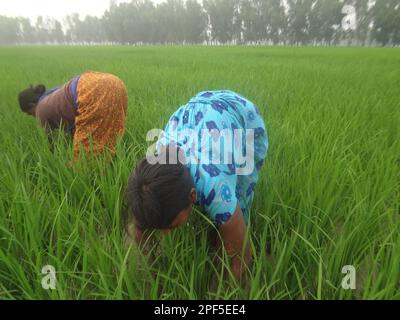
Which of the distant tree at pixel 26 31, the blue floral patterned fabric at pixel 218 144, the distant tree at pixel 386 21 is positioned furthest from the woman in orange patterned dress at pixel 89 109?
the distant tree at pixel 26 31

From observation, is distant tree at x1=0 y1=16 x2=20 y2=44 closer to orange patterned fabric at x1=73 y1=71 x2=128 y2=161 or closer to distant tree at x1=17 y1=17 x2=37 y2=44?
distant tree at x1=17 y1=17 x2=37 y2=44

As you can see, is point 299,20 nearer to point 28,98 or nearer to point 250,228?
point 28,98

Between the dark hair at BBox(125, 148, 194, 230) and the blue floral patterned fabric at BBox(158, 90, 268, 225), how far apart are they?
8cm

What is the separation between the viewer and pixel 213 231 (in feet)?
3.37

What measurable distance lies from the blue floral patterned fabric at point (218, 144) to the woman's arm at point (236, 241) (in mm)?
21

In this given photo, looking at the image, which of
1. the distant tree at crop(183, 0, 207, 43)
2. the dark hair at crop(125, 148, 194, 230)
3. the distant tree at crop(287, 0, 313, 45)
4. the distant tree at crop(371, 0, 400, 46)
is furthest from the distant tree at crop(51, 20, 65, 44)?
the dark hair at crop(125, 148, 194, 230)

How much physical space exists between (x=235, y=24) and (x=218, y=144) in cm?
3546

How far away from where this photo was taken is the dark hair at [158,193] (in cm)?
70

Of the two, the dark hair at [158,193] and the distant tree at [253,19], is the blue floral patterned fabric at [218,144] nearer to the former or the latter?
the dark hair at [158,193]

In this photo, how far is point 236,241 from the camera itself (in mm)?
843

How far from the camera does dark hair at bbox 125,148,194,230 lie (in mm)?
703

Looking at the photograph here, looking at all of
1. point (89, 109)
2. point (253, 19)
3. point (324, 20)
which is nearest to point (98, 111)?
point (89, 109)

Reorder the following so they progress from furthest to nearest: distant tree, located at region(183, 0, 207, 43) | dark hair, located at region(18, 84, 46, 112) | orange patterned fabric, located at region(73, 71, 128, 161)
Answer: distant tree, located at region(183, 0, 207, 43), dark hair, located at region(18, 84, 46, 112), orange patterned fabric, located at region(73, 71, 128, 161)

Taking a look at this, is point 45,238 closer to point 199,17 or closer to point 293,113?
point 293,113
